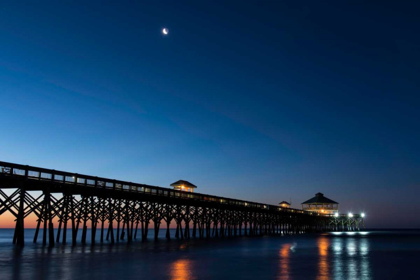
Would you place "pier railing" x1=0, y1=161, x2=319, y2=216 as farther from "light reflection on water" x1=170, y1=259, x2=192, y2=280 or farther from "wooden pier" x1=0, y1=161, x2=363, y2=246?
"light reflection on water" x1=170, y1=259, x2=192, y2=280

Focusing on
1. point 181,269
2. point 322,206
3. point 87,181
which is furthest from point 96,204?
point 322,206

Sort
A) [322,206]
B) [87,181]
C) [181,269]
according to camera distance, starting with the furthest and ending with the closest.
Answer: [322,206]
[87,181]
[181,269]

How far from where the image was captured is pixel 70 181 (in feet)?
110

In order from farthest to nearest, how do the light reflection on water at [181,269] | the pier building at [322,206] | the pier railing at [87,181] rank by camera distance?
1. the pier building at [322,206]
2. the pier railing at [87,181]
3. the light reflection on water at [181,269]

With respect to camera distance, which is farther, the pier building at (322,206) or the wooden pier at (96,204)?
the pier building at (322,206)

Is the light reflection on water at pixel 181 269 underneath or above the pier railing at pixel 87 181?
underneath

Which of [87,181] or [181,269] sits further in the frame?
[87,181]

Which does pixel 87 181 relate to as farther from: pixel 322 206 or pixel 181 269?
pixel 322 206

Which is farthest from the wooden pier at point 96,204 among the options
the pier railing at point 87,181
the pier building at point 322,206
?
the pier building at point 322,206

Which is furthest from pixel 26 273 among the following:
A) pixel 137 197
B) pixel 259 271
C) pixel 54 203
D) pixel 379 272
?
pixel 137 197

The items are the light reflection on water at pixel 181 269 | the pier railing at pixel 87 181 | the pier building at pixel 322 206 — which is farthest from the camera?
the pier building at pixel 322 206

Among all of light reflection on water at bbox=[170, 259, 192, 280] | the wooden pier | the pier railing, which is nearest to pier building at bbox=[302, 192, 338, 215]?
the wooden pier

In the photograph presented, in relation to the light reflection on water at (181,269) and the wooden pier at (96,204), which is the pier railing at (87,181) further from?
the light reflection on water at (181,269)

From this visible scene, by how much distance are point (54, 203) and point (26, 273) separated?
45.9 ft
